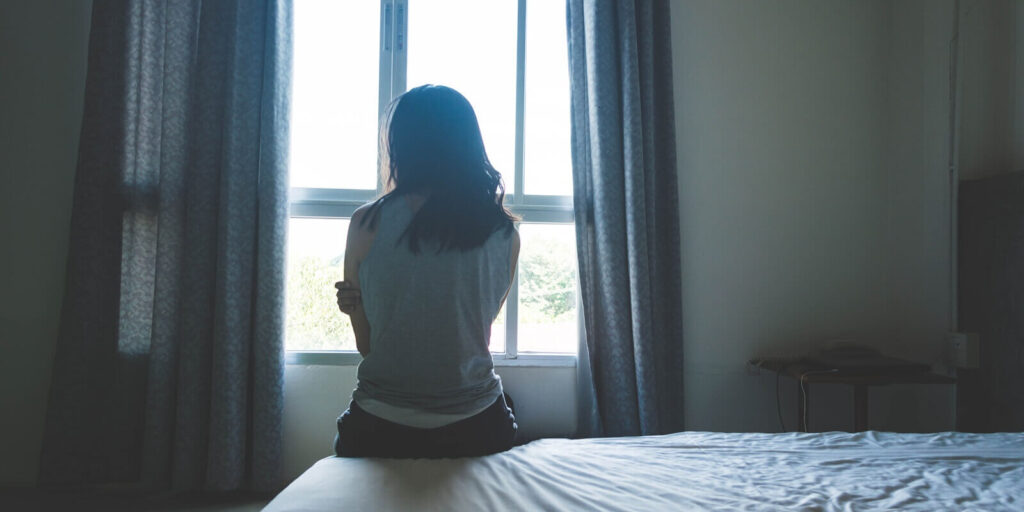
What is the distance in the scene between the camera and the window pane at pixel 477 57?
226cm

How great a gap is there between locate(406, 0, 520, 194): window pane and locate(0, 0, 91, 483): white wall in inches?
54.7

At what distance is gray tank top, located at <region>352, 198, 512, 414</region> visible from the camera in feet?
2.91

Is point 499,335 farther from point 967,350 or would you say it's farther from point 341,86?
point 967,350

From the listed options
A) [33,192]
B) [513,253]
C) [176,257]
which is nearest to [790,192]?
[513,253]

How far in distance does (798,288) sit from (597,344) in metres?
1.00

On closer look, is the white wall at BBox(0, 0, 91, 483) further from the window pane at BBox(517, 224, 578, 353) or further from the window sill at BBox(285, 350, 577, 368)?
the window pane at BBox(517, 224, 578, 353)

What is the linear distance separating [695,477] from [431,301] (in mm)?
556

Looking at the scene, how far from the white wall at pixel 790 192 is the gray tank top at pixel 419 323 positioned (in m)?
1.55

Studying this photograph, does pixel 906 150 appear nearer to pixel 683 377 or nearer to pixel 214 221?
pixel 683 377

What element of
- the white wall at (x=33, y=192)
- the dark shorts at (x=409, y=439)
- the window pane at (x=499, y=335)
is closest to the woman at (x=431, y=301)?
the dark shorts at (x=409, y=439)

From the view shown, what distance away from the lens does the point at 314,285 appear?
2.20m

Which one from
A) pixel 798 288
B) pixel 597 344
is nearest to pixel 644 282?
pixel 597 344

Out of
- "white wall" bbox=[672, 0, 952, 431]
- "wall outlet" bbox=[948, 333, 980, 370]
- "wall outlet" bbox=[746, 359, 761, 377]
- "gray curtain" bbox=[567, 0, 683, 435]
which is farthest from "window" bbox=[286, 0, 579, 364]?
"wall outlet" bbox=[948, 333, 980, 370]

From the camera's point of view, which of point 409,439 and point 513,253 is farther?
point 513,253
